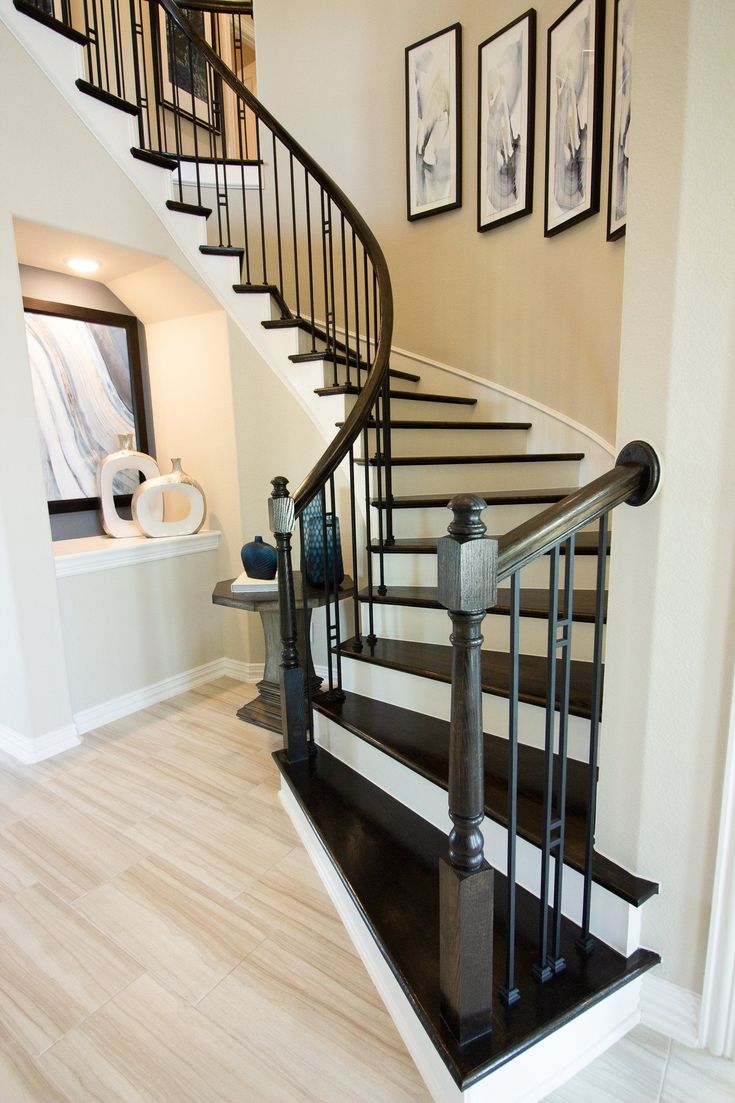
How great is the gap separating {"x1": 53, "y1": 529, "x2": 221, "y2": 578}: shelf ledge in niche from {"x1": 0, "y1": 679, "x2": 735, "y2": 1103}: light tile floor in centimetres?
94

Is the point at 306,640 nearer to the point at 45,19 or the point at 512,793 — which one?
the point at 512,793

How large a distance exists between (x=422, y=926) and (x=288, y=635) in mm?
988

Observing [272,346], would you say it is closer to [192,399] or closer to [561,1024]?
[192,399]

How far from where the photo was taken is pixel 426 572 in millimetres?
2289

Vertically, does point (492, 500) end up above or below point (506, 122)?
below

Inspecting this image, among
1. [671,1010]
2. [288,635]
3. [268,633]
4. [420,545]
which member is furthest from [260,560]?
[671,1010]

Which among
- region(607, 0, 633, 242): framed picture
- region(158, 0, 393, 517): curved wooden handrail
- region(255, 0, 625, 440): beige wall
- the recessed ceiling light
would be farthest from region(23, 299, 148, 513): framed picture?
region(607, 0, 633, 242): framed picture

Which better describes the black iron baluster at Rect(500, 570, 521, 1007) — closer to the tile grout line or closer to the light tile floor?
the light tile floor

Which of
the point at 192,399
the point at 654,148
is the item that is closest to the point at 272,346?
the point at 192,399

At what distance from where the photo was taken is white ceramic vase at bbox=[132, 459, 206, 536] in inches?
116

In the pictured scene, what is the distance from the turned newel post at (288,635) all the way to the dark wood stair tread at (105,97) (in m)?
1.92

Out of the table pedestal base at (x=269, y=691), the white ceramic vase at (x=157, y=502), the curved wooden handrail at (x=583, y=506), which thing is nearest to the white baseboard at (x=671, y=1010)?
A: the curved wooden handrail at (x=583, y=506)

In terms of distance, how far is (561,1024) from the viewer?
3.39 ft

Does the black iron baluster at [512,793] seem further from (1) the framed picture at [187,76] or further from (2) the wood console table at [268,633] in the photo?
(1) the framed picture at [187,76]
